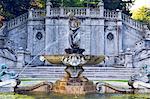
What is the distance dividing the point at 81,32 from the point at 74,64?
1953 cm

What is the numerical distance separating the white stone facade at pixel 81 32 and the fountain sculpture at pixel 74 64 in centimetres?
1827

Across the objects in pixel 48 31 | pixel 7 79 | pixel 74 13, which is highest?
pixel 74 13

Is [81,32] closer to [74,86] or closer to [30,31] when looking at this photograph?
[30,31]

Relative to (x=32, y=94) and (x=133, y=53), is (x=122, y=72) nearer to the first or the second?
(x=133, y=53)

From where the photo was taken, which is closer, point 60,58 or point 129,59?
point 60,58

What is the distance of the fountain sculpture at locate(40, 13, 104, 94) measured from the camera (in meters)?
17.6

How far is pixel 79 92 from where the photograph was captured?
17516 mm

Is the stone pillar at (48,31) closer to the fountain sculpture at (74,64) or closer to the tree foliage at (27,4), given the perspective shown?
the tree foliage at (27,4)

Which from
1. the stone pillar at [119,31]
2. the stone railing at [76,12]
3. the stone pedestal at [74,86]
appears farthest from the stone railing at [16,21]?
the stone pedestal at [74,86]

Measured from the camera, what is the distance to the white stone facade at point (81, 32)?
37156 mm

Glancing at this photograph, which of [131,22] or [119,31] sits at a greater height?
[131,22]

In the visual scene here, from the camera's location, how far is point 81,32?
3716 cm

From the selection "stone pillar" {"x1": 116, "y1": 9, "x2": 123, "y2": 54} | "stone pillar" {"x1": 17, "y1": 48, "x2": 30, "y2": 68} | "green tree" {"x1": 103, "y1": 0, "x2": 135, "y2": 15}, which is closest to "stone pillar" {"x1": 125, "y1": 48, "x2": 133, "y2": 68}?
"stone pillar" {"x1": 116, "y1": 9, "x2": 123, "y2": 54}

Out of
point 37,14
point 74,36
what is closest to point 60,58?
point 74,36
